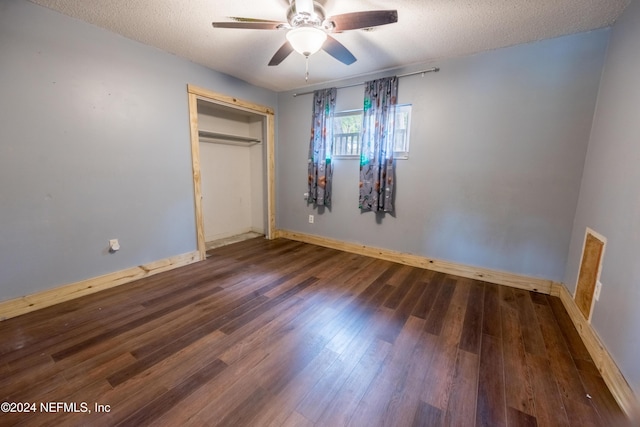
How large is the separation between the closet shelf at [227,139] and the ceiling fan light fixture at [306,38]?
228 cm

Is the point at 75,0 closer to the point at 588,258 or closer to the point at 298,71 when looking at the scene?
the point at 298,71

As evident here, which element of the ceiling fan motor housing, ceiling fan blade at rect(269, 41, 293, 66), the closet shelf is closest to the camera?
the ceiling fan motor housing

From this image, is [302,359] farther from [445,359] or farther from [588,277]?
[588,277]

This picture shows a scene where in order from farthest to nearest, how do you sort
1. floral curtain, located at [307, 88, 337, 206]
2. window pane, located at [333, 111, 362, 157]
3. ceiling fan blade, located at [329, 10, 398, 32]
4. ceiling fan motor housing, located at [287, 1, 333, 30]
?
floral curtain, located at [307, 88, 337, 206] → window pane, located at [333, 111, 362, 157] → ceiling fan motor housing, located at [287, 1, 333, 30] → ceiling fan blade, located at [329, 10, 398, 32]

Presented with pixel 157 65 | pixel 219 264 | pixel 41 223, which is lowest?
pixel 219 264

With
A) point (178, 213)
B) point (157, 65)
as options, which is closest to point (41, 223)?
point (178, 213)

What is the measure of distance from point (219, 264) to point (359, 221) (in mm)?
1956

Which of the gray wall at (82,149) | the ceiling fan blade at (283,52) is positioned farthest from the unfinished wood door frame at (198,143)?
the ceiling fan blade at (283,52)

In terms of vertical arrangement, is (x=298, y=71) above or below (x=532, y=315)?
above

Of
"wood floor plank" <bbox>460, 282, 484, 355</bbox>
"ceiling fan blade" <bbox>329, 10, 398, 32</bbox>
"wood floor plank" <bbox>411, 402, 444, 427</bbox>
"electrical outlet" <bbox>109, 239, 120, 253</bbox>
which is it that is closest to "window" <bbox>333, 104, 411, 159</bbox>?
"ceiling fan blade" <bbox>329, 10, 398, 32</bbox>

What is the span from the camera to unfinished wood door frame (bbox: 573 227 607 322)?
176 cm

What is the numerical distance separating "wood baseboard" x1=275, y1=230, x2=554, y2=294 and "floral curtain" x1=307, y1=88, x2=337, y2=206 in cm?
65

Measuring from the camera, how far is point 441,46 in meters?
2.45

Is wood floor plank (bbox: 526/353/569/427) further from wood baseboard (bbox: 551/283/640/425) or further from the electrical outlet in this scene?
the electrical outlet
